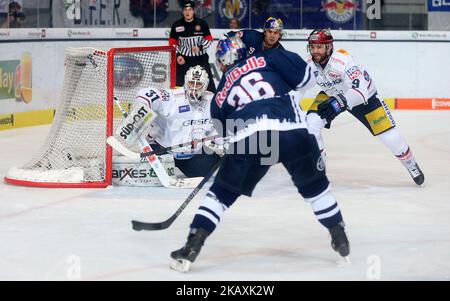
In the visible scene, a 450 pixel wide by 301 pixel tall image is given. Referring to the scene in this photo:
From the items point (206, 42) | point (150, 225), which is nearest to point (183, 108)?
point (150, 225)

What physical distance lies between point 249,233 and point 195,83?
1760 millimetres

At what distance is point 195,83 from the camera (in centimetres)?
779

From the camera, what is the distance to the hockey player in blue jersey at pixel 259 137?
17.2ft

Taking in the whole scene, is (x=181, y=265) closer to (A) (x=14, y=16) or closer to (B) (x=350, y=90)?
(B) (x=350, y=90)

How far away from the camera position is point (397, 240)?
20.0ft

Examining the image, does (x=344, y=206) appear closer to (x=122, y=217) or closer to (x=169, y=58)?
(x=122, y=217)

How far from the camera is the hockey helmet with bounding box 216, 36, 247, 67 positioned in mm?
5445

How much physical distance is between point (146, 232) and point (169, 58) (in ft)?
8.49

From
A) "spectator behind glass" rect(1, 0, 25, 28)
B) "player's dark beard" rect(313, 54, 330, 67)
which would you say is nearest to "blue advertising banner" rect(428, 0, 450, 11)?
"spectator behind glass" rect(1, 0, 25, 28)

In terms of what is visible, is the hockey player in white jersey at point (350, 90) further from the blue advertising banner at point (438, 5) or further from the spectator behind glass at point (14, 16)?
the blue advertising banner at point (438, 5)

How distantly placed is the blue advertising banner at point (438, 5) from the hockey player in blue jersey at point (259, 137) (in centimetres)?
848

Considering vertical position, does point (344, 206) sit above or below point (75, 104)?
below

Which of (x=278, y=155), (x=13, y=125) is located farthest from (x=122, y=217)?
(x=13, y=125)

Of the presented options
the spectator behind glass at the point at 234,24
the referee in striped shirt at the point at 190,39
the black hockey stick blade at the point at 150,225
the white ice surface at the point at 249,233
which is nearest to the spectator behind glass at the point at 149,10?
the spectator behind glass at the point at 234,24
